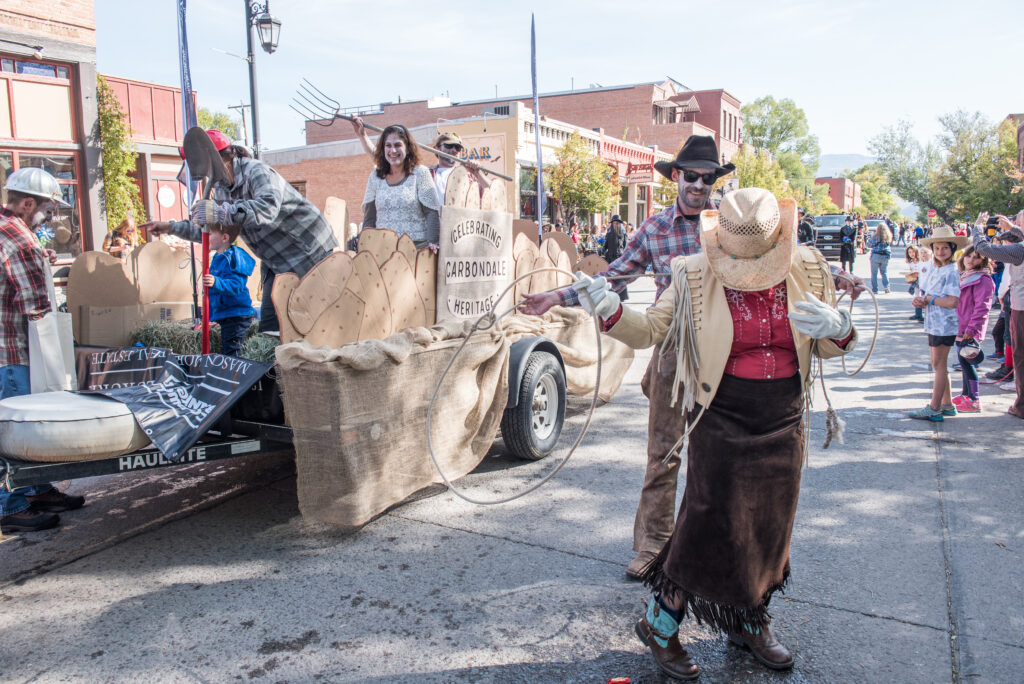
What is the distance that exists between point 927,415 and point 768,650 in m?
4.64

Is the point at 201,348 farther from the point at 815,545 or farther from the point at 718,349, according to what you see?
the point at 815,545

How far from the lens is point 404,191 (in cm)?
523

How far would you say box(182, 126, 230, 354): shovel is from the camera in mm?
4484

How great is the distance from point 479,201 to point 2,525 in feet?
11.5

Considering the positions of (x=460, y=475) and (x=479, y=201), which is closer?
(x=460, y=475)

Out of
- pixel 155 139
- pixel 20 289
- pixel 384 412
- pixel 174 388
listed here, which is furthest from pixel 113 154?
pixel 384 412

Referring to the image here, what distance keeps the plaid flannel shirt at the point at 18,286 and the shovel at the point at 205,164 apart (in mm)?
862

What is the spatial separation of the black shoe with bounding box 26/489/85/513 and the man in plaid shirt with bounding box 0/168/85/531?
6 cm

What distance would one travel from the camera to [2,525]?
4.21m

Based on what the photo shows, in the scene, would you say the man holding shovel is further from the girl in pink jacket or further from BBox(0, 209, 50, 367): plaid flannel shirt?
the girl in pink jacket

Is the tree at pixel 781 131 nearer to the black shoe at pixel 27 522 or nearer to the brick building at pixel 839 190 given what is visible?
the brick building at pixel 839 190

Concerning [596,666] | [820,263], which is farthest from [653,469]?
[820,263]

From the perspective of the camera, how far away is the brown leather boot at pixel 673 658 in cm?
277

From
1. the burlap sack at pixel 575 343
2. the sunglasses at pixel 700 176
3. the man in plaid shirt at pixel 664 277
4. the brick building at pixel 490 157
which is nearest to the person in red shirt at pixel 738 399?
the man in plaid shirt at pixel 664 277
